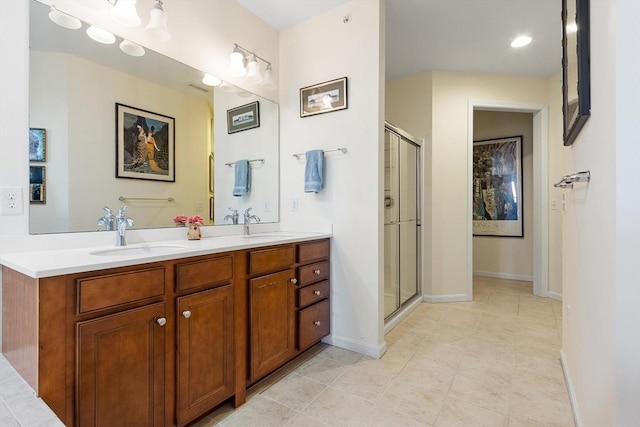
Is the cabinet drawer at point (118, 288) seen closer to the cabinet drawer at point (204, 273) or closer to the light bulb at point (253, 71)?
the cabinet drawer at point (204, 273)

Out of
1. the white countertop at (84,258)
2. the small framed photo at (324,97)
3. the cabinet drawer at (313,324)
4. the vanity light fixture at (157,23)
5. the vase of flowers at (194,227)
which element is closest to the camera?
the white countertop at (84,258)

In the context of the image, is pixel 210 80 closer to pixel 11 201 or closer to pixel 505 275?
pixel 11 201

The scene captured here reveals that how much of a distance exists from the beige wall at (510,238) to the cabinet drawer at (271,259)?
396 cm

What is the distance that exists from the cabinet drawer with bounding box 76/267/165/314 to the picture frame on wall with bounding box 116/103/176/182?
81 cm

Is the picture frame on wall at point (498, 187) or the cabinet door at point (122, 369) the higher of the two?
the picture frame on wall at point (498, 187)

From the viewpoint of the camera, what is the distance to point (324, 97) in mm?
2439

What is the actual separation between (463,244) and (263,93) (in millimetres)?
2759

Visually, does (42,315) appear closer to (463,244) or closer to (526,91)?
(463,244)

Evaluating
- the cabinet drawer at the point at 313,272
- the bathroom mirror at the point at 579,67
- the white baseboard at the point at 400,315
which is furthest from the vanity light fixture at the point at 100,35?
the white baseboard at the point at 400,315

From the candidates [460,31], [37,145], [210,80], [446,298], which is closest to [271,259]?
[37,145]

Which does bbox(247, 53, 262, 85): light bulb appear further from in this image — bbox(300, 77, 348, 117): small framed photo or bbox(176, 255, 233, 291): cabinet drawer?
bbox(176, 255, 233, 291): cabinet drawer

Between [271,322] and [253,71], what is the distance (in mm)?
1842

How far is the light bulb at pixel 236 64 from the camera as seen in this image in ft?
7.41

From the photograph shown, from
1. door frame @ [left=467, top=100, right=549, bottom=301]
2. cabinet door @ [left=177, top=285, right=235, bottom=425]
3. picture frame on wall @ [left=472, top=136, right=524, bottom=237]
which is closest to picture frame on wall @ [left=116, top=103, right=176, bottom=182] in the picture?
cabinet door @ [left=177, top=285, right=235, bottom=425]
